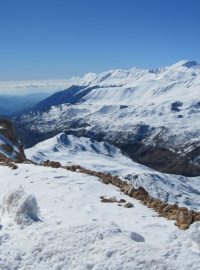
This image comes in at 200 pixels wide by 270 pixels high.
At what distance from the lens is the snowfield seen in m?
Answer: 15.3

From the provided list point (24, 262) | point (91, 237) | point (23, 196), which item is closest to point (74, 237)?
point (91, 237)

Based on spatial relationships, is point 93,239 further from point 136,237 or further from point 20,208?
point 20,208

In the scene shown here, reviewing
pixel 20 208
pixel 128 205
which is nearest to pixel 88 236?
pixel 20 208

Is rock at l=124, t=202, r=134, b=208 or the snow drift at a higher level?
the snow drift

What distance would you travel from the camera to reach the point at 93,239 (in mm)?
16844

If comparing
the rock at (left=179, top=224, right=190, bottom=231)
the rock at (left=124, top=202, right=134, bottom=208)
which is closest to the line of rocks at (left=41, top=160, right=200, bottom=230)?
A: the rock at (left=179, top=224, right=190, bottom=231)

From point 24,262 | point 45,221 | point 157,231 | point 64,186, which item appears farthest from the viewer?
point 64,186

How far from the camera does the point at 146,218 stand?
65.7 feet

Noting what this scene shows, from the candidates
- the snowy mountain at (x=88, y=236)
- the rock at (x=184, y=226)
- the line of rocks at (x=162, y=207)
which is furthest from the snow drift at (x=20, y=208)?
the rock at (x=184, y=226)

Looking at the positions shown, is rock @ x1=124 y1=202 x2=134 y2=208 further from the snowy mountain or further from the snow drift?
the snow drift

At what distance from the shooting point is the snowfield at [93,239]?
50.3 feet

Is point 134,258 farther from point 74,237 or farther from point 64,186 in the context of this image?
point 64,186

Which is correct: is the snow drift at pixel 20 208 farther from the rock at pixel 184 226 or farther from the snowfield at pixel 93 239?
the rock at pixel 184 226

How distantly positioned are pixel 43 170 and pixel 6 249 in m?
13.0
